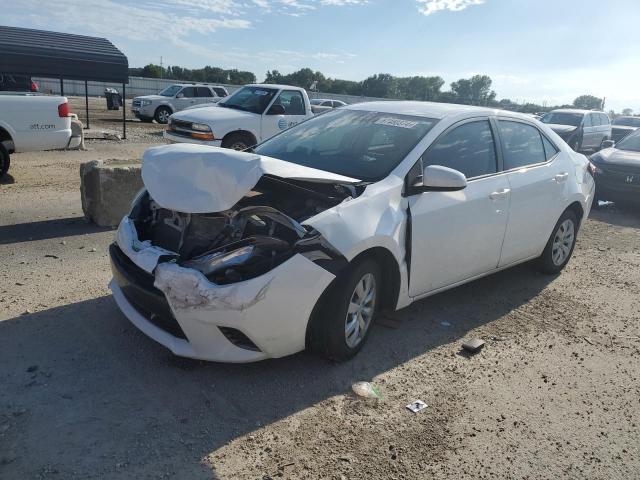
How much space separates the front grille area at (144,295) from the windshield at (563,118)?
1853 cm

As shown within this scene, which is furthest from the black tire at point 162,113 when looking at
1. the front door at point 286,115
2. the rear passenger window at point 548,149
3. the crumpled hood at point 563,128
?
the rear passenger window at point 548,149

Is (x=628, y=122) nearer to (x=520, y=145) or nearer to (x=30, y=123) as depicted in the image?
(x=520, y=145)

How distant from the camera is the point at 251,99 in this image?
1232 centimetres

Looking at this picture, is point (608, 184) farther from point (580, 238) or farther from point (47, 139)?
point (47, 139)

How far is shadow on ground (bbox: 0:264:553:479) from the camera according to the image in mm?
2791

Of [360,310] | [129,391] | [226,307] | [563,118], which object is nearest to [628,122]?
[563,118]

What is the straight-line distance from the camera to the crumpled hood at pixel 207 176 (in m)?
3.46

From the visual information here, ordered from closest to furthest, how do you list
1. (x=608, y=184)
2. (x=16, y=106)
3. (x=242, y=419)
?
(x=242, y=419) → (x=16, y=106) → (x=608, y=184)

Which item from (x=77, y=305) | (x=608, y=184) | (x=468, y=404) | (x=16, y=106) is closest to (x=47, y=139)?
(x=16, y=106)

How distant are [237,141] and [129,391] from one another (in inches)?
347

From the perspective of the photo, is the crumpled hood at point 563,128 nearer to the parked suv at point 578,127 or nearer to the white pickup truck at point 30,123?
the parked suv at point 578,127

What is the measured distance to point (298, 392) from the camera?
3506mm

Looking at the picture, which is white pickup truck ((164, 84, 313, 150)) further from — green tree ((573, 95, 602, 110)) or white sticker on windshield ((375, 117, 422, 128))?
green tree ((573, 95, 602, 110))

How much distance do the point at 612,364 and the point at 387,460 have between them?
2343mm
